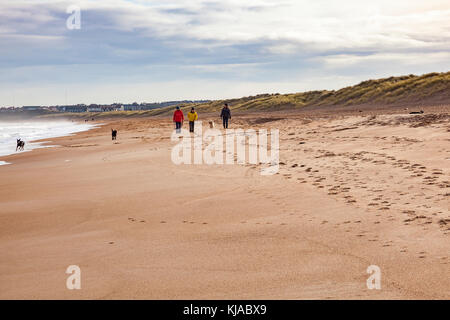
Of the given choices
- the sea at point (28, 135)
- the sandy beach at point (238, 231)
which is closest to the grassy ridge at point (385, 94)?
the sea at point (28, 135)

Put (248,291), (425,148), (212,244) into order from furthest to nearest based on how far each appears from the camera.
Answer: (425,148), (212,244), (248,291)

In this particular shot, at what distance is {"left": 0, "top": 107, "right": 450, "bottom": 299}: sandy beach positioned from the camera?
3711 mm

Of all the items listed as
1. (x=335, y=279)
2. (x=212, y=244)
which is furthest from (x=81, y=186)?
(x=335, y=279)

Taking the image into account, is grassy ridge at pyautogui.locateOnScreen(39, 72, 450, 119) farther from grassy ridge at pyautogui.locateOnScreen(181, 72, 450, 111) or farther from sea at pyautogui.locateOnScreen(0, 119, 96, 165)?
sea at pyautogui.locateOnScreen(0, 119, 96, 165)

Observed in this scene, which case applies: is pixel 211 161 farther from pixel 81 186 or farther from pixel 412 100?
Result: pixel 412 100

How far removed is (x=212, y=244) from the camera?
16.0 feet

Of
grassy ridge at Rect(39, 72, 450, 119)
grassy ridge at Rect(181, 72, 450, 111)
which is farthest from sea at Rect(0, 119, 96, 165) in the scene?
grassy ridge at Rect(181, 72, 450, 111)

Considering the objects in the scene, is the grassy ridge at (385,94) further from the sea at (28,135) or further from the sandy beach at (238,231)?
the sandy beach at (238,231)

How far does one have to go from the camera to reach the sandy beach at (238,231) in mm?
3711

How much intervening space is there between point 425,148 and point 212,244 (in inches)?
296

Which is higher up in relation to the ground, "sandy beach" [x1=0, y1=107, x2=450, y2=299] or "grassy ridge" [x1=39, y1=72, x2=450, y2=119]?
"grassy ridge" [x1=39, y1=72, x2=450, y2=119]

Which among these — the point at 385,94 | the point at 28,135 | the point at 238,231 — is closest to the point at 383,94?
the point at 385,94

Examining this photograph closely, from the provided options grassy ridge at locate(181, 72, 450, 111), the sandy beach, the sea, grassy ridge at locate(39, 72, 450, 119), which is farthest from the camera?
grassy ridge at locate(181, 72, 450, 111)
